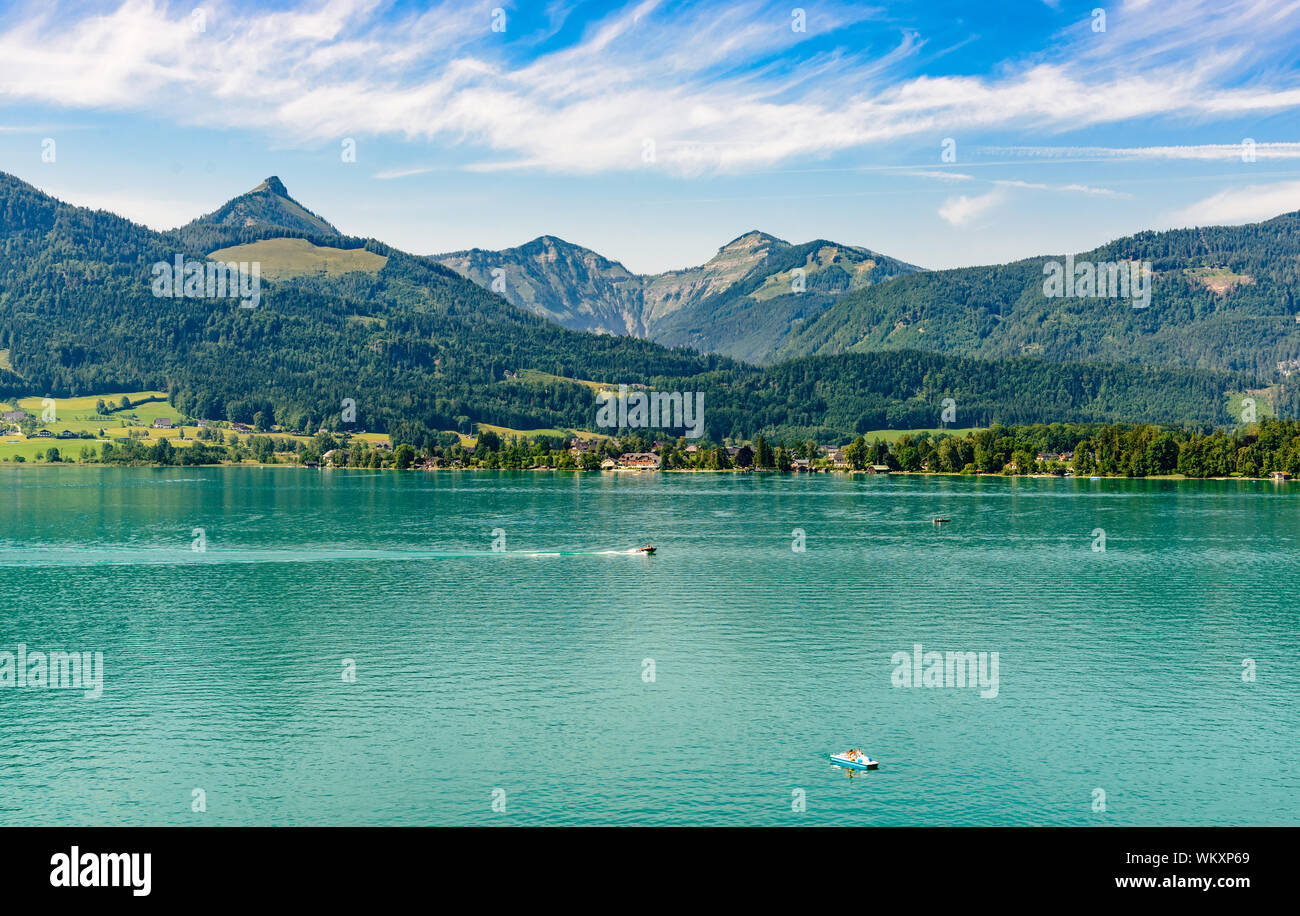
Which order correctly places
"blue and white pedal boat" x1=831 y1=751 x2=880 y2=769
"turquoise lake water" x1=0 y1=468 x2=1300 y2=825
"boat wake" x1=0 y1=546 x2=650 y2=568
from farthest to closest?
"boat wake" x1=0 y1=546 x2=650 y2=568 < "blue and white pedal boat" x1=831 y1=751 x2=880 y2=769 < "turquoise lake water" x1=0 y1=468 x2=1300 y2=825

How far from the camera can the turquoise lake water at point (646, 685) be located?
4009 cm

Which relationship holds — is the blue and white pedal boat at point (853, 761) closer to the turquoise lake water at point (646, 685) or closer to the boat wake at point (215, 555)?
the turquoise lake water at point (646, 685)

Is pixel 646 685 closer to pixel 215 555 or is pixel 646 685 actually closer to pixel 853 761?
pixel 853 761

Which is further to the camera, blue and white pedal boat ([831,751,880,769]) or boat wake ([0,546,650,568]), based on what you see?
boat wake ([0,546,650,568])

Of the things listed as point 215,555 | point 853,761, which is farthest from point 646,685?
point 215,555

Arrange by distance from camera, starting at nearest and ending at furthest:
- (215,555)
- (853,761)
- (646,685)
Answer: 1. (853,761)
2. (646,685)
3. (215,555)

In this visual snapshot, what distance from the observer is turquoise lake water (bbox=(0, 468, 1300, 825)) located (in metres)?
40.1

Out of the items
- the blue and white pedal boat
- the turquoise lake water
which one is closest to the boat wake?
the turquoise lake water

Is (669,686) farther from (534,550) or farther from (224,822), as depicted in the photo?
(534,550)

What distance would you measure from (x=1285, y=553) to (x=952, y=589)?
47.5 metres

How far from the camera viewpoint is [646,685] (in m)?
55.8

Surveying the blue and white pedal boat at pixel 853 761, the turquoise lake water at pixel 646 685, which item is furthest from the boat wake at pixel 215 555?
the blue and white pedal boat at pixel 853 761

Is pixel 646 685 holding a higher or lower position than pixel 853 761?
higher

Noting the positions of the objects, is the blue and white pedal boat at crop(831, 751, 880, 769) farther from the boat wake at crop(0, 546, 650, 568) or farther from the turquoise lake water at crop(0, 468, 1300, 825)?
the boat wake at crop(0, 546, 650, 568)
